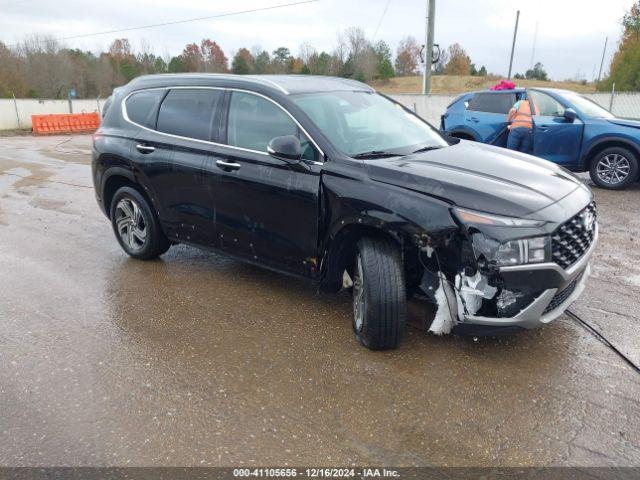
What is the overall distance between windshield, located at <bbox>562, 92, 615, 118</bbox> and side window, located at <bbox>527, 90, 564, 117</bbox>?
22 cm

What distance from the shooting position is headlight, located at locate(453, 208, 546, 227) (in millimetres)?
2908

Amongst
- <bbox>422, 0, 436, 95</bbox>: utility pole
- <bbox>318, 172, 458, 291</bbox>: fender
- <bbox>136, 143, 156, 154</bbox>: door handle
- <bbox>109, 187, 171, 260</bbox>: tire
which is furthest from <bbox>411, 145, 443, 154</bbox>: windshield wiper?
<bbox>422, 0, 436, 95</bbox>: utility pole

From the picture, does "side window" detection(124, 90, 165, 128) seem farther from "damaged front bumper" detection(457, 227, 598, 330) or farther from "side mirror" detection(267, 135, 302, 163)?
"damaged front bumper" detection(457, 227, 598, 330)

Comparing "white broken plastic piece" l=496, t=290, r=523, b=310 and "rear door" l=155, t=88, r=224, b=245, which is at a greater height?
"rear door" l=155, t=88, r=224, b=245

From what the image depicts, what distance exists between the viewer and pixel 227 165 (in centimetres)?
413

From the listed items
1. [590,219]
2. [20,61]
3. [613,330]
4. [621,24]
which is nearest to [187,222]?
[590,219]

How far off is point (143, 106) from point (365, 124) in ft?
7.67

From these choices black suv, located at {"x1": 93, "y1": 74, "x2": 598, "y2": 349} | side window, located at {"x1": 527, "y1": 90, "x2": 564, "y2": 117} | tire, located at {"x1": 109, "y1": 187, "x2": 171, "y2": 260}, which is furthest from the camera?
side window, located at {"x1": 527, "y1": 90, "x2": 564, "y2": 117}

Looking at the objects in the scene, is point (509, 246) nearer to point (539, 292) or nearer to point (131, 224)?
point (539, 292)

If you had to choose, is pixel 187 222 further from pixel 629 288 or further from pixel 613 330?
pixel 629 288

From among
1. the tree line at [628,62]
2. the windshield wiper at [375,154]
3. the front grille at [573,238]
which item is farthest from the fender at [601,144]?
the tree line at [628,62]

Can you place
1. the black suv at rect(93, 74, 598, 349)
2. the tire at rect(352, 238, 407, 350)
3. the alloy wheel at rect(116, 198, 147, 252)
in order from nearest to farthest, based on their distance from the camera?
the black suv at rect(93, 74, 598, 349), the tire at rect(352, 238, 407, 350), the alloy wheel at rect(116, 198, 147, 252)

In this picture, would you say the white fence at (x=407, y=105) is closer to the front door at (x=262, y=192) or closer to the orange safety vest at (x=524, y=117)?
the orange safety vest at (x=524, y=117)

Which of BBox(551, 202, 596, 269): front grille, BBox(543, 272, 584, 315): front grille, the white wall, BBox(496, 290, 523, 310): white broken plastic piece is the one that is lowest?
the white wall
